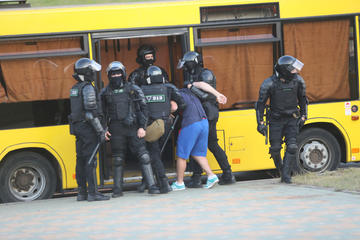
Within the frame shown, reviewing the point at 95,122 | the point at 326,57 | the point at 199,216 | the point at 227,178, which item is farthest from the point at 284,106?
the point at 199,216

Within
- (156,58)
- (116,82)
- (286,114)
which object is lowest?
(286,114)

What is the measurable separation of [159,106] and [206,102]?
77 centimetres

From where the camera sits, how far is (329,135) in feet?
36.5

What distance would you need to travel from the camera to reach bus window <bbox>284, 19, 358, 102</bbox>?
429 inches

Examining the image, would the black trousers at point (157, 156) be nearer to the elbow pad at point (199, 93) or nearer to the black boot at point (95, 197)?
the elbow pad at point (199, 93)

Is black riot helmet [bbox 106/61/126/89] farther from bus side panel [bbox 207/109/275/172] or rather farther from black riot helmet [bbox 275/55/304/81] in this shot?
black riot helmet [bbox 275/55/304/81]

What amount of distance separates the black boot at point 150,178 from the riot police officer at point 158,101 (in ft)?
0.33

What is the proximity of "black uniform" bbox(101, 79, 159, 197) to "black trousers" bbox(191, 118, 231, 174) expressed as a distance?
37.1 inches

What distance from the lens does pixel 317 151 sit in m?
11.2

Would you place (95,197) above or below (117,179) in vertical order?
below

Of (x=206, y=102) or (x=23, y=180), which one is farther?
(x=23, y=180)

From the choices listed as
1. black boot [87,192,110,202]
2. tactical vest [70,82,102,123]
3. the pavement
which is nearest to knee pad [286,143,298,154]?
the pavement

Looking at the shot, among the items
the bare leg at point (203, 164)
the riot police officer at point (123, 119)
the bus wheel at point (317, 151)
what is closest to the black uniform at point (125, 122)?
the riot police officer at point (123, 119)

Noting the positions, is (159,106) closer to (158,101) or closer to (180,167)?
(158,101)
